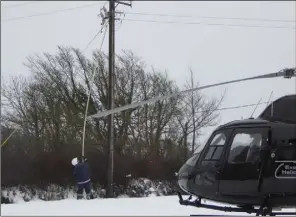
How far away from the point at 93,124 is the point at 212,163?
11.9m

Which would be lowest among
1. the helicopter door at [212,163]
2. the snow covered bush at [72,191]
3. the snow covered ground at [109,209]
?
the snow covered bush at [72,191]

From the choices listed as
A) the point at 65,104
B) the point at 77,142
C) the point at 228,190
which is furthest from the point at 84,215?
the point at 65,104

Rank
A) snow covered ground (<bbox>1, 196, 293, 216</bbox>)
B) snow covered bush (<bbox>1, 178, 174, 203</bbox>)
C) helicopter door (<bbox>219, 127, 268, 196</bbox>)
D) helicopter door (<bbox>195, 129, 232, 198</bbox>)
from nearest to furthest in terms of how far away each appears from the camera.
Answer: helicopter door (<bbox>219, 127, 268, 196</bbox>), helicopter door (<bbox>195, 129, 232, 198</bbox>), snow covered ground (<bbox>1, 196, 293, 216</bbox>), snow covered bush (<bbox>1, 178, 174, 203</bbox>)

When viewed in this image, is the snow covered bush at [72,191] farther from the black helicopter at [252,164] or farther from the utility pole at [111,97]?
the black helicopter at [252,164]

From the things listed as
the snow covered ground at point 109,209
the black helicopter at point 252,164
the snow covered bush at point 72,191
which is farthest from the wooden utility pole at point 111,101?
the black helicopter at point 252,164

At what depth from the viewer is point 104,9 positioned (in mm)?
18703

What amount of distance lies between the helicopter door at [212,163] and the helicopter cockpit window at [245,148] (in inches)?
7.3

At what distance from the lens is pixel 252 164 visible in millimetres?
7184

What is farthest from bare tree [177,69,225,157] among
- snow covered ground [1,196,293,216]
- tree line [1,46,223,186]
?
snow covered ground [1,196,293,216]

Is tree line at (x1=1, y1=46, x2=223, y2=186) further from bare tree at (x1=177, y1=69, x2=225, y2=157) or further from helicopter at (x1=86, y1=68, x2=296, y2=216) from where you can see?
helicopter at (x1=86, y1=68, x2=296, y2=216)

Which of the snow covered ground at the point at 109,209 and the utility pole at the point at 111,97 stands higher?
the utility pole at the point at 111,97

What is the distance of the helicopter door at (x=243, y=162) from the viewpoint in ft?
23.5

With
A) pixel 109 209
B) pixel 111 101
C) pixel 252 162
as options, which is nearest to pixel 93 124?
pixel 111 101

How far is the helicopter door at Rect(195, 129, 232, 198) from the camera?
7.54 metres
